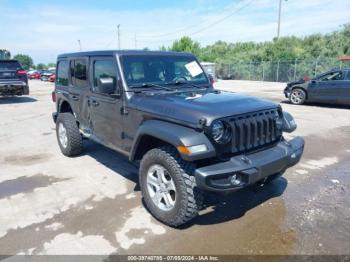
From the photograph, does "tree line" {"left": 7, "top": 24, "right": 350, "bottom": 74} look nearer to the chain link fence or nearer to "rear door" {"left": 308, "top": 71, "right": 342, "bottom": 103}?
the chain link fence

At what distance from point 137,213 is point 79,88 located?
262cm

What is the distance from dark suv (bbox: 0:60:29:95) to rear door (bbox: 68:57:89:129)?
31.6ft

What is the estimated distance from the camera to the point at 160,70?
4480 millimetres

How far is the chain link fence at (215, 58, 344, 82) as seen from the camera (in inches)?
1070

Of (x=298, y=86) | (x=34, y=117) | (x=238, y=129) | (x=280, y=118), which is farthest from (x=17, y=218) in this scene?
(x=298, y=86)

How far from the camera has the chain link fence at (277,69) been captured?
27.2 metres

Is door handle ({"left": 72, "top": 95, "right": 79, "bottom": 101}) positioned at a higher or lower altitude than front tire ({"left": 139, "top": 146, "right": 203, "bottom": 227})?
higher

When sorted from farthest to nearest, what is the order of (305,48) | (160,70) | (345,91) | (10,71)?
(305,48), (10,71), (345,91), (160,70)

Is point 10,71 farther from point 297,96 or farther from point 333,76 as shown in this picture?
point 333,76

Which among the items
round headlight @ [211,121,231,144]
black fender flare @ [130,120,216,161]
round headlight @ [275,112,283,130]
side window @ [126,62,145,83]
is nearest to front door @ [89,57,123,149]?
side window @ [126,62,145,83]

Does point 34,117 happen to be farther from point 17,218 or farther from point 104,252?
point 104,252

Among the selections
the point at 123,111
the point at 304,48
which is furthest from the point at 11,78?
the point at 304,48

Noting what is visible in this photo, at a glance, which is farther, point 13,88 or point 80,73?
point 13,88

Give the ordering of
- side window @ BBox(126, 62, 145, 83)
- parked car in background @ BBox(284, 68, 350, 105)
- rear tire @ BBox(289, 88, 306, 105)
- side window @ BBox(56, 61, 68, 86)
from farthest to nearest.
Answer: rear tire @ BBox(289, 88, 306, 105)
parked car in background @ BBox(284, 68, 350, 105)
side window @ BBox(56, 61, 68, 86)
side window @ BBox(126, 62, 145, 83)
